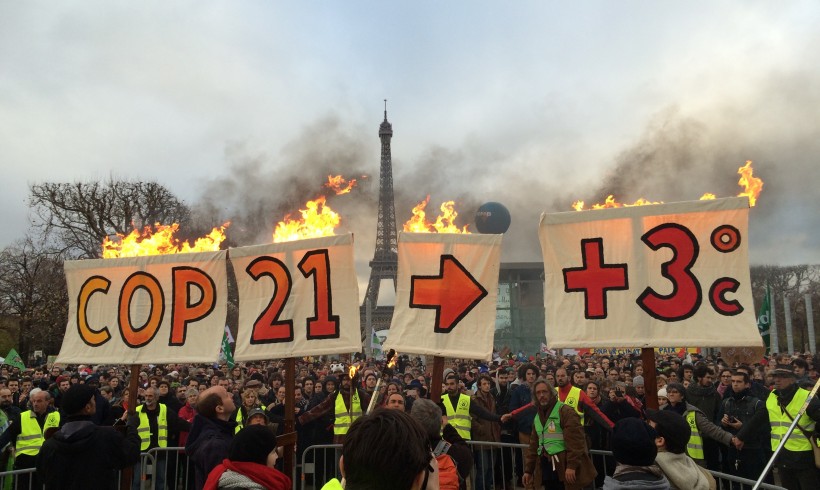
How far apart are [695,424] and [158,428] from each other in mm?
7237

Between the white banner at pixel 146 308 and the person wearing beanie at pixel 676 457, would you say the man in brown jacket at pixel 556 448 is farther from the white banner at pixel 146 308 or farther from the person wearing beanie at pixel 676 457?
the white banner at pixel 146 308

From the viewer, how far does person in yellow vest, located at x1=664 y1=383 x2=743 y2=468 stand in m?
7.63

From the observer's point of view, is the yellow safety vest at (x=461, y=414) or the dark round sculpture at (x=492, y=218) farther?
the dark round sculpture at (x=492, y=218)

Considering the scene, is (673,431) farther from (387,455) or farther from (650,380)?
(387,455)

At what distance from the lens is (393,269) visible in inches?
2881

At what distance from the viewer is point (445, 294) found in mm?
6531

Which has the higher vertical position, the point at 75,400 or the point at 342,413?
the point at 75,400

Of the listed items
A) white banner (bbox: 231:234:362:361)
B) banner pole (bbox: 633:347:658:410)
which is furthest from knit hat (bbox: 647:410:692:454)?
white banner (bbox: 231:234:362:361)

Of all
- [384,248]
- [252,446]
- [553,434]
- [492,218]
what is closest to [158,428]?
[553,434]

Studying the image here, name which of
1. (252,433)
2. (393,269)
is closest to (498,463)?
(252,433)

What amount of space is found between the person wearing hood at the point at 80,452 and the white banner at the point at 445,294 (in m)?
2.56

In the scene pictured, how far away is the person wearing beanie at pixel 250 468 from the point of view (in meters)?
3.60

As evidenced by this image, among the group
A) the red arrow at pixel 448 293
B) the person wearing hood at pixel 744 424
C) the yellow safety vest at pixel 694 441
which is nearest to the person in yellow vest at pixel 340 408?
the red arrow at pixel 448 293

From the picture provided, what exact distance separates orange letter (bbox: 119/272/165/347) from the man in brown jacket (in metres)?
4.24
